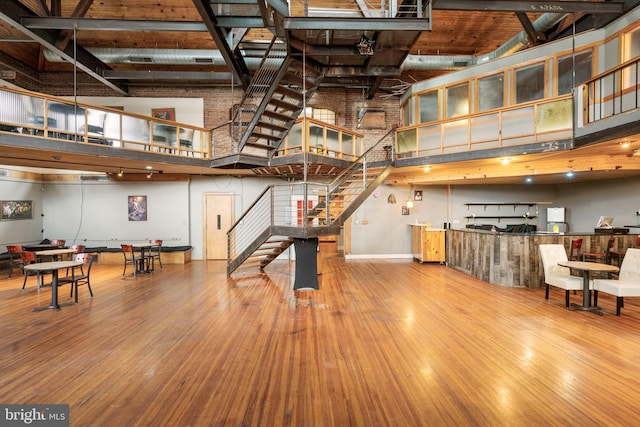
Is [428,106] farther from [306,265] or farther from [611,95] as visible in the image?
[306,265]

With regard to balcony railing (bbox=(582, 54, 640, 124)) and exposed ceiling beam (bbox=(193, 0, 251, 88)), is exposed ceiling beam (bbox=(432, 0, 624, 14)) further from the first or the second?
exposed ceiling beam (bbox=(193, 0, 251, 88))

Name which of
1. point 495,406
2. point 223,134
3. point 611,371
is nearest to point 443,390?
point 495,406

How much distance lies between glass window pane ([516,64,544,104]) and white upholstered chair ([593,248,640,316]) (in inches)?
168

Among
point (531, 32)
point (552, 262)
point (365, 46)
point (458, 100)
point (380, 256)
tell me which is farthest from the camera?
point (380, 256)

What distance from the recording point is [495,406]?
2449mm

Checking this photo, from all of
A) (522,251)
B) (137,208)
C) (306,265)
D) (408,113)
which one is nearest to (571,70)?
(408,113)

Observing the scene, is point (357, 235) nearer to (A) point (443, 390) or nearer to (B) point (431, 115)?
(B) point (431, 115)

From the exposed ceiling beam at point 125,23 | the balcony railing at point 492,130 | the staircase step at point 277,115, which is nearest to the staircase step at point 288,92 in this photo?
the staircase step at point 277,115

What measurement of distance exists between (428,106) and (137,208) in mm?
10201

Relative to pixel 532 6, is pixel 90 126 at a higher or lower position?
lower

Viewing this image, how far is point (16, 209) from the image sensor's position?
29.7ft

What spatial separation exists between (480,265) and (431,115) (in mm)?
4477

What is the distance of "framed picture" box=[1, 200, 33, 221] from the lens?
875 centimetres

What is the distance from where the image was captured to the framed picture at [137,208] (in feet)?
33.1
